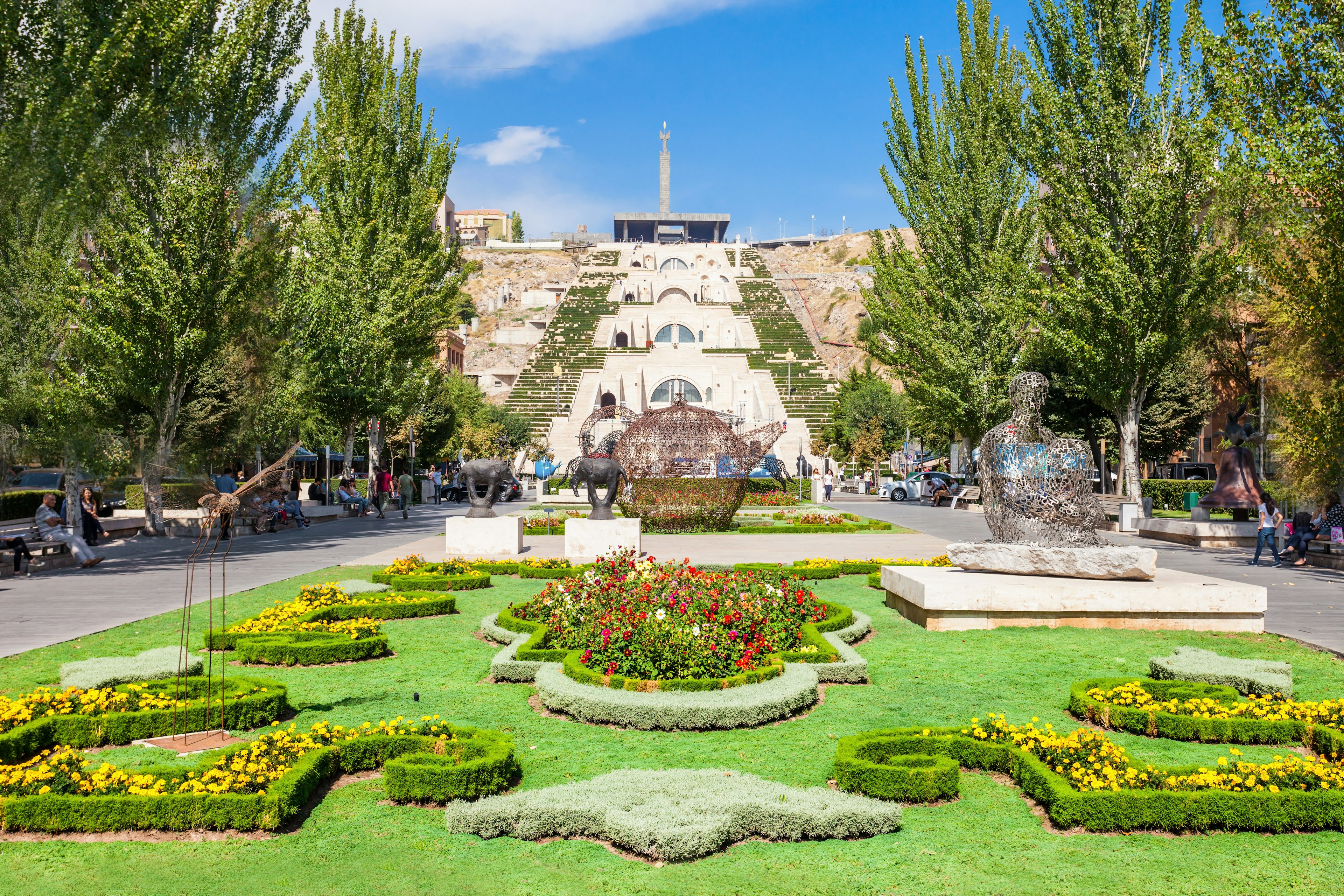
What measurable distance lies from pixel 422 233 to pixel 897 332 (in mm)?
16428

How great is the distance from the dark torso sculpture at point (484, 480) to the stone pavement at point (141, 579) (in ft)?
8.68

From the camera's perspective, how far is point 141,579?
14.1 metres

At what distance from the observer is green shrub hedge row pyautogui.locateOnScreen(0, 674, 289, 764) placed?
565 centimetres

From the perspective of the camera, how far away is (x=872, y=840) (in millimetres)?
4480

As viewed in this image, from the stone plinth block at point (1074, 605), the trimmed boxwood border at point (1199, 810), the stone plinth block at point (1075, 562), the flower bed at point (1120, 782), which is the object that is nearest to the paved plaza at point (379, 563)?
the stone plinth block at point (1074, 605)

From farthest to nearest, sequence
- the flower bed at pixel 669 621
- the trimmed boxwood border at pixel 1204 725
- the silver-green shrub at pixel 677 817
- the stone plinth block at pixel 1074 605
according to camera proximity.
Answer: the stone plinth block at pixel 1074 605, the flower bed at pixel 669 621, the trimmed boxwood border at pixel 1204 725, the silver-green shrub at pixel 677 817

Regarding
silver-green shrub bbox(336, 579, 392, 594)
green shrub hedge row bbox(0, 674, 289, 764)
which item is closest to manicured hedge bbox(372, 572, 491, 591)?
silver-green shrub bbox(336, 579, 392, 594)

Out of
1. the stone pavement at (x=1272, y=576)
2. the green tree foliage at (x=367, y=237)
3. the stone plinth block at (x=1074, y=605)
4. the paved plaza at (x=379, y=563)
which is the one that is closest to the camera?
the stone plinth block at (x=1074, y=605)

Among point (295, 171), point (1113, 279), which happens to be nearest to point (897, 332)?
point (1113, 279)

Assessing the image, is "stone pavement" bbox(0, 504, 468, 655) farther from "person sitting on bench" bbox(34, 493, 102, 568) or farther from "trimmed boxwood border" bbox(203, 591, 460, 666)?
"trimmed boxwood border" bbox(203, 591, 460, 666)

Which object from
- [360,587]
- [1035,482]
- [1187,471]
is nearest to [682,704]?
[1035,482]

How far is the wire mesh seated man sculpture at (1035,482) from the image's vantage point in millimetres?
10008

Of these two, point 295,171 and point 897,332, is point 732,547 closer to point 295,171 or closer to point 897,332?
point 295,171

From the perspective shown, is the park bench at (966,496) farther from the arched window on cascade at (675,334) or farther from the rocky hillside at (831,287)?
the arched window on cascade at (675,334)
